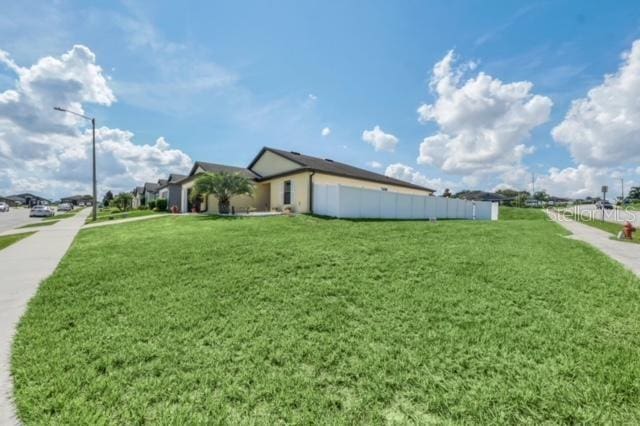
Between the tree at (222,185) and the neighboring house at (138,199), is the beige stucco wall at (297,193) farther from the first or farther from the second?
the neighboring house at (138,199)

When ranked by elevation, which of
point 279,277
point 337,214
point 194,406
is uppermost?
point 337,214

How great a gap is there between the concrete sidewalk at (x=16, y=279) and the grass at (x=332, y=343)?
0.33 ft

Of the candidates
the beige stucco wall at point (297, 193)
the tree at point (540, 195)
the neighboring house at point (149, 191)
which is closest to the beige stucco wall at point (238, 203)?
the beige stucco wall at point (297, 193)

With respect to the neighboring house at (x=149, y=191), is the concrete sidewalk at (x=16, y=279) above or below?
below

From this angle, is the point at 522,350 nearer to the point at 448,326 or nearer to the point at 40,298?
the point at 448,326

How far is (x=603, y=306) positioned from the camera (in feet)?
14.5

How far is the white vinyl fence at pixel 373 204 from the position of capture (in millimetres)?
16016

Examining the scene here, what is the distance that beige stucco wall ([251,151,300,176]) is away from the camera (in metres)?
21.1

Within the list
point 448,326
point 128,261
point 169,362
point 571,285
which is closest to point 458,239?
point 571,285

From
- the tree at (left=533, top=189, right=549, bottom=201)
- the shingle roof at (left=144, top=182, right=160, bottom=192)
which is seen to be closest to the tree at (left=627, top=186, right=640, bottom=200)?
the tree at (left=533, top=189, right=549, bottom=201)

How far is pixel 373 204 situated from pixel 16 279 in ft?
50.3

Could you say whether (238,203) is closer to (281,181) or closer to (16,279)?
(281,181)

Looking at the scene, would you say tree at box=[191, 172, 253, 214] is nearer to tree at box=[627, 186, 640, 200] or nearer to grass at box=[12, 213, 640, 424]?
grass at box=[12, 213, 640, 424]

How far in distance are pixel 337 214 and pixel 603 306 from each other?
39.4 ft
